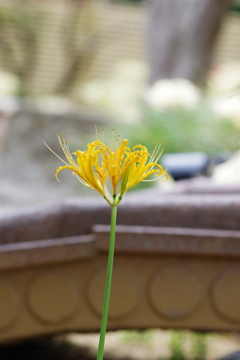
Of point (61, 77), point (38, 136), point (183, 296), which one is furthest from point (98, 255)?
point (61, 77)

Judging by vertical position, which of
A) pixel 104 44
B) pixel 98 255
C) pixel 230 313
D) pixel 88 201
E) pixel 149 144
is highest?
pixel 104 44

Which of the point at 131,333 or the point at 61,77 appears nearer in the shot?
the point at 131,333

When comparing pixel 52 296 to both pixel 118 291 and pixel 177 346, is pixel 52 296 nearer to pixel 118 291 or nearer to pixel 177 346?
pixel 118 291

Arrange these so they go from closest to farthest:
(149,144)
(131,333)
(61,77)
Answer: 1. (131,333)
2. (149,144)
3. (61,77)

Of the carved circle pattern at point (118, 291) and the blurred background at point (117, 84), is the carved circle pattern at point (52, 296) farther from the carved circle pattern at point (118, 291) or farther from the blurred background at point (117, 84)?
the blurred background at point (117, 84)

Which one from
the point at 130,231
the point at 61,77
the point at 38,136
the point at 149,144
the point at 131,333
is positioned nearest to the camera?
the point at 130,231

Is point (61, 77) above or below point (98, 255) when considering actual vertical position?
above

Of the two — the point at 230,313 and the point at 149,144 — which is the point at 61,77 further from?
the point at 230,313
